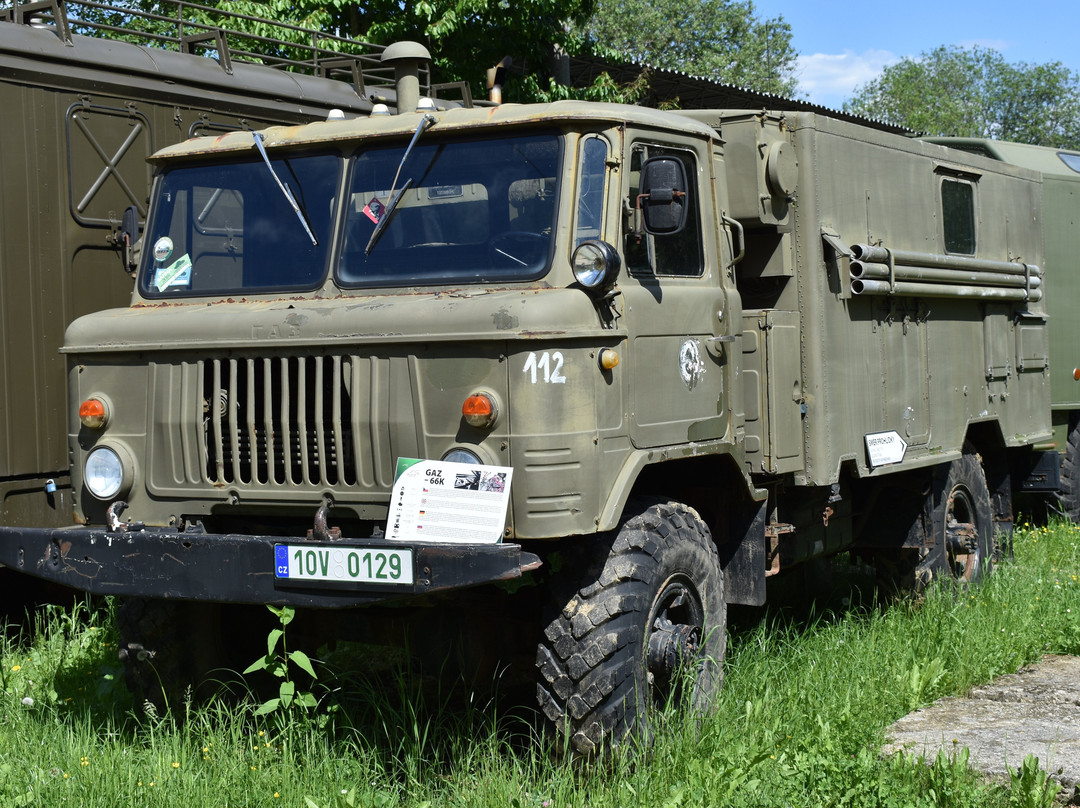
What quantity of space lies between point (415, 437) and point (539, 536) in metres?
0.57

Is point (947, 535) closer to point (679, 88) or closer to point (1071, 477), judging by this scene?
point (1071, 477)

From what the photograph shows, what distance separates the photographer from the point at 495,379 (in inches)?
174

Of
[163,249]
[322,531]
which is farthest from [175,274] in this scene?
[322,531]

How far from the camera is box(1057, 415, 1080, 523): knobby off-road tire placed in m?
10.4

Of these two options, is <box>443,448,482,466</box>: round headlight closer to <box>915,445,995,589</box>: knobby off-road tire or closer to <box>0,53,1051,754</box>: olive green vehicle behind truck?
<box>0,53,1051,754</box>: olive green vehicle behind truck

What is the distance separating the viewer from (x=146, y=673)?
5.42 m

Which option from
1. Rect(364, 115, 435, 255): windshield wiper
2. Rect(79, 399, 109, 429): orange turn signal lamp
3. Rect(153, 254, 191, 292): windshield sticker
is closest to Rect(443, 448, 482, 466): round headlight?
Rect(364, 115, 435, 255): windshield wiper

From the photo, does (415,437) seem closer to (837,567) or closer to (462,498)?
(462,498)

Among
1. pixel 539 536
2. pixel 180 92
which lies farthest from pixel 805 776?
pixel 180 92

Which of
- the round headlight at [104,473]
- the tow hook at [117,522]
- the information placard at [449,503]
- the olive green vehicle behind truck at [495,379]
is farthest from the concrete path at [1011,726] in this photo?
the round headlight at [104,473]

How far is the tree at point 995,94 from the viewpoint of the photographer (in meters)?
55.7

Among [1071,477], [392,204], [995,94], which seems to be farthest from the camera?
[995,94]

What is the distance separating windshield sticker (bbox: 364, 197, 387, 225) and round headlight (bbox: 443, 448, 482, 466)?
1.12m

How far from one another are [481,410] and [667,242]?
4.23 ft
